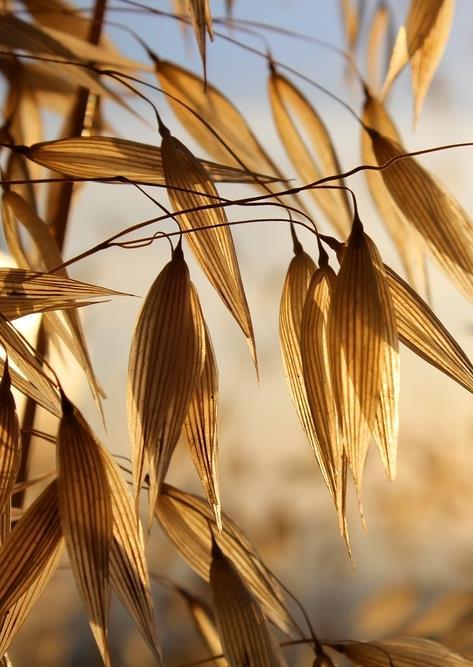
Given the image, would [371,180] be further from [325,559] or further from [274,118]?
[325,559]

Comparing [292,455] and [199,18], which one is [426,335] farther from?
[292,455]

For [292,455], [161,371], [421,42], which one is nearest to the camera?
[161,371]

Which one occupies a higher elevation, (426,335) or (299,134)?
(299,134)

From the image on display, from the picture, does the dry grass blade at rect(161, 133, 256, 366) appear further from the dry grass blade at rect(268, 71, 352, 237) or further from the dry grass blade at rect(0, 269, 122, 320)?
the dry grass blade at rect(268, 71, 352, 237)

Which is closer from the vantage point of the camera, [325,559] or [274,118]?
[274,118]

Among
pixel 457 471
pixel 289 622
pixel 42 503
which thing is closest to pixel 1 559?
pixel 42 503

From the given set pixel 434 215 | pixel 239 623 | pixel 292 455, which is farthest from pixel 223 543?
pixel 292 455

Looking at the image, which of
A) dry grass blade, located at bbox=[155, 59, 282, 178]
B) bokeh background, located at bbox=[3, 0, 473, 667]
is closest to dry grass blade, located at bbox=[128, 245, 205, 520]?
dry grass blade, located at bbox=[155, 59, 282, 178]

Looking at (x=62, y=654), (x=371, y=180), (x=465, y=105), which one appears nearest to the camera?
(x=371, y=180)
